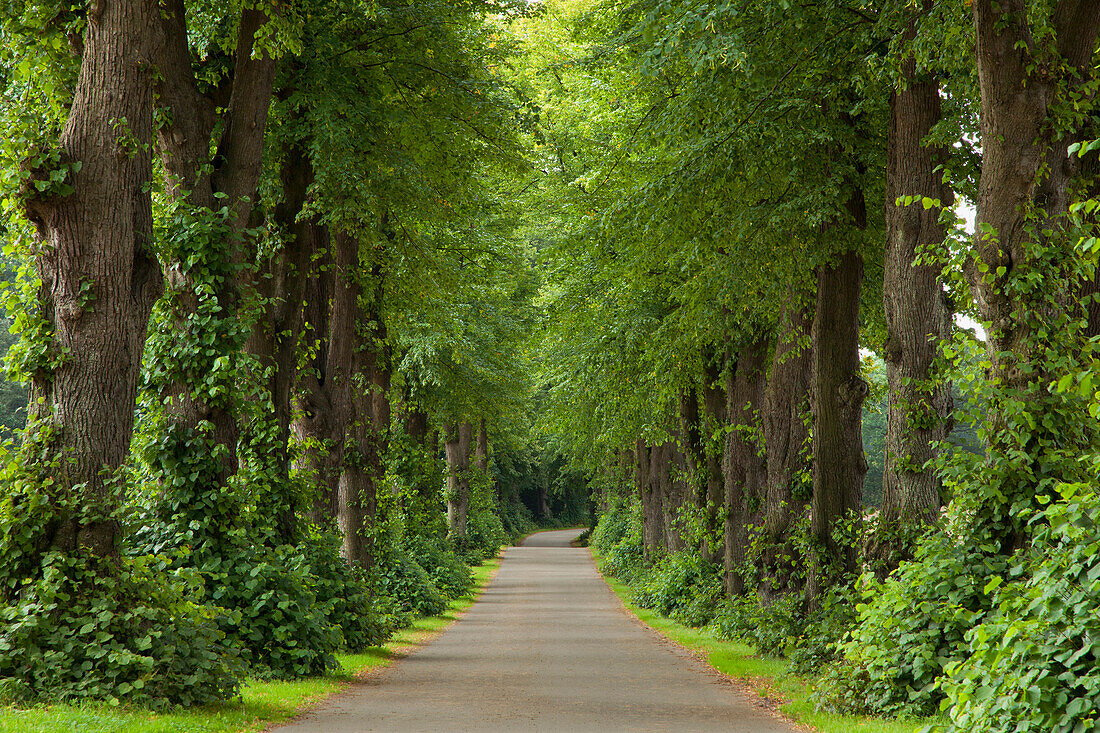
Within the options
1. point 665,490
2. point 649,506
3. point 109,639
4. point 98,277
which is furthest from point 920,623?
point 649,506

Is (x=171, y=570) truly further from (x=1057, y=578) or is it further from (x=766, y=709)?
(x=1057, y=578)

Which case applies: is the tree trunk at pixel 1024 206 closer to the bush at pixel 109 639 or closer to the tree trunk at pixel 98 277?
the bush at pixel 109 639

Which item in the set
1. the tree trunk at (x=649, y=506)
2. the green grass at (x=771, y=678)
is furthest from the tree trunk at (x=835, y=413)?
the tree trunk at (x=649, y=506)

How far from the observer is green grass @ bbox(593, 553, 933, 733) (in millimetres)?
9117

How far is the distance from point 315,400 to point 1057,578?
40.8 ft

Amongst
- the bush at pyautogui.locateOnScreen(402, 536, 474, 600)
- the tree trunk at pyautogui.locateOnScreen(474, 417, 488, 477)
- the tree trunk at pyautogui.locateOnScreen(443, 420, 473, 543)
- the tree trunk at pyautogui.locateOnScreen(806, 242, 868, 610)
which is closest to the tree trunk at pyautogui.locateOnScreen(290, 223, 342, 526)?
the tree trunk at pyautogui.locateOnScreen(806, 242, 868, 610)

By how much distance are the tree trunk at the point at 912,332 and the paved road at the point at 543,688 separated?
2.71 meters

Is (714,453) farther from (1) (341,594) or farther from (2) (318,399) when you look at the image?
(1) (341,594)

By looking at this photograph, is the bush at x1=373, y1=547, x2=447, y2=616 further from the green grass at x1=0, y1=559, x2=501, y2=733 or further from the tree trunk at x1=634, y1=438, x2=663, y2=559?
the tree trunk at x1=634, y1=438, x2=663, y2=559

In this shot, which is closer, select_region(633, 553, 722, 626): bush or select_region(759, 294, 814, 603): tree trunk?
select_region(759, 294, 814, 603): tree trunk

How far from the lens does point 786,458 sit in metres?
17.2

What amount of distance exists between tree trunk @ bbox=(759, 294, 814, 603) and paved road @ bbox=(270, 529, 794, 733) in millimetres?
2386

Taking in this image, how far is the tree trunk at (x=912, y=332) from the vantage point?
1095cm

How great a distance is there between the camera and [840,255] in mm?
13805
